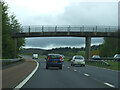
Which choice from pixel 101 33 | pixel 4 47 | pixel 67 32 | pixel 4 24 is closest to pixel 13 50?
pixel 4 47

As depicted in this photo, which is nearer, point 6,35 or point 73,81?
point 73,81

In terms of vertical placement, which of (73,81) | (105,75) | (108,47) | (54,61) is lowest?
(108,47)

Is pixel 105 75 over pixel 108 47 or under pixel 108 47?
over

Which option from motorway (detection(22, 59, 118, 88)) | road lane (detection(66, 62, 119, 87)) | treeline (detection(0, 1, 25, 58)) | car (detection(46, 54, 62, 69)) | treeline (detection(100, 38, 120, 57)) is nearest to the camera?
motorway (detection(22, 59, 118, 88))

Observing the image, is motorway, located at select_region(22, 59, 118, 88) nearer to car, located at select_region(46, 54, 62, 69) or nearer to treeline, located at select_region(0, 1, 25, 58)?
car, located at select_region(46, 54, 62, 69)

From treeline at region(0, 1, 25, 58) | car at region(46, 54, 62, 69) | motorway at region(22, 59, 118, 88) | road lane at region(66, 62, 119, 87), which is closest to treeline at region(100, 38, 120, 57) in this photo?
treeline at region(0, 1, 25, 58)

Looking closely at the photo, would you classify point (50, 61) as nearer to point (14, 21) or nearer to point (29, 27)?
point (29, 27)

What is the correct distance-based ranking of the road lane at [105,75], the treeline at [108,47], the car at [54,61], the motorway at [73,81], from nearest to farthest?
the motorway at [73,81] < the road lane at [105,75] < the car at [54,61] < the treeline at [108,47]

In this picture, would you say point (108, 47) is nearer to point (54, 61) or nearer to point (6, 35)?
point (6, 35)

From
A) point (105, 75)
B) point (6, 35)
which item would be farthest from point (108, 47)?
point (105, 75)

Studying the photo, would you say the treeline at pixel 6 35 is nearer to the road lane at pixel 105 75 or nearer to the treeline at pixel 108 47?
the road lane at pixel 105 75

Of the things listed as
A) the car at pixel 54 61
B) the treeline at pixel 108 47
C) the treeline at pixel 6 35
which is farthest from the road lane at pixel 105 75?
the treeline at pixel 108 47

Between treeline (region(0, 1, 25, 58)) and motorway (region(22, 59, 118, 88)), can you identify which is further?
treeline (region(0, 1, 25, 58))

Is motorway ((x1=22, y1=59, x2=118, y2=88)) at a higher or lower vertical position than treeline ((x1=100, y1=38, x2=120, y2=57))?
higher
